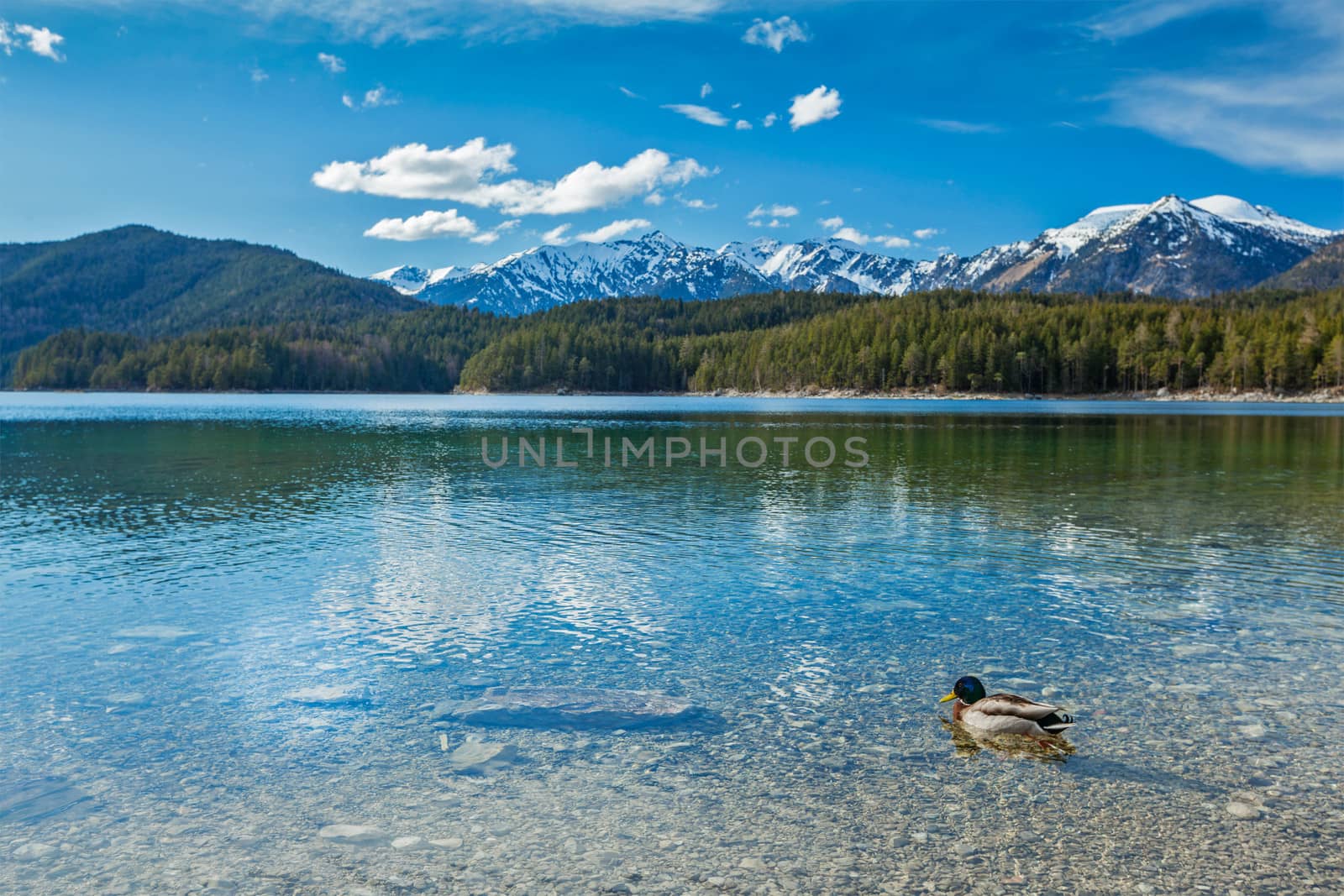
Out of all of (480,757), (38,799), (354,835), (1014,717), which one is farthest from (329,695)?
(1014,717)

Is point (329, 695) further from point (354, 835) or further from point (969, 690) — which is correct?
point (969, 690)

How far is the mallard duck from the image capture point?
1016cm

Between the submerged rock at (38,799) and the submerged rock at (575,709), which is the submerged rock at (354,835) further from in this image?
the submerged rock at (575,709)

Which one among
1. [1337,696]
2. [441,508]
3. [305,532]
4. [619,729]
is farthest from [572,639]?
[441,508]

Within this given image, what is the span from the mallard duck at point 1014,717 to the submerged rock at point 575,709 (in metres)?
3.36

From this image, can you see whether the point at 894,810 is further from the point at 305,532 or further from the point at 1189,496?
the point at 1189,496

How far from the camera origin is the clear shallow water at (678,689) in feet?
25.3

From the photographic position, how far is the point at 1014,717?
10234 millimetres

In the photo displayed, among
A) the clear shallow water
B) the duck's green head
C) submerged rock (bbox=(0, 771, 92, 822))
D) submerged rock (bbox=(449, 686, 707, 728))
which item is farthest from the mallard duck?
submerged rock (bbox=(0, 771, 92, 822))

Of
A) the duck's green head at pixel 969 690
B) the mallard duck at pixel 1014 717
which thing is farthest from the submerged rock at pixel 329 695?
the mallard duck at pixel 1014 717

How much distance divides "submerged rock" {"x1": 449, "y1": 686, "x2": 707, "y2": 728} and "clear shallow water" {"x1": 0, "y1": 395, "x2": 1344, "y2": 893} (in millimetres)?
385

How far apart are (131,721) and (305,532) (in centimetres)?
1488

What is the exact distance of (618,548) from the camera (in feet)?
74.6

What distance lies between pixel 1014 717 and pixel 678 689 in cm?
437
